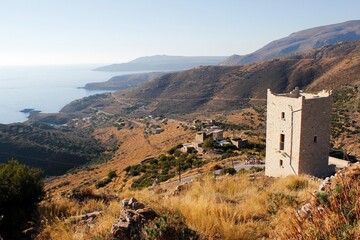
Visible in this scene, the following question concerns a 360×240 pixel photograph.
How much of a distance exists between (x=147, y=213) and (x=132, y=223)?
0.41 m

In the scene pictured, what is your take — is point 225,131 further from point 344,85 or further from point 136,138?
point 344,85

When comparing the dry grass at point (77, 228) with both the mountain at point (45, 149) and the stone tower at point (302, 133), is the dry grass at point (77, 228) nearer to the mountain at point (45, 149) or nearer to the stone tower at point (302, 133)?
the stone tower at point (302, 133)

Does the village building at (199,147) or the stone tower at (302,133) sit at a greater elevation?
the stone tower at (302,133)

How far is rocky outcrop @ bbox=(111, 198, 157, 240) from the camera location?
145 inches

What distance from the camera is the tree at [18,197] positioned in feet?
18.7

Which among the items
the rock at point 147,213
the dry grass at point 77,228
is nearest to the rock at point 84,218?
the dry grass at point 77,228

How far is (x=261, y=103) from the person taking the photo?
70.8 metres

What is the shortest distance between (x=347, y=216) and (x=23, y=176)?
20.6 feet

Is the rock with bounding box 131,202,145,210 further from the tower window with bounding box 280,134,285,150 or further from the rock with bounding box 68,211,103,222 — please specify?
the tower window with bounding box 280,134,285,150

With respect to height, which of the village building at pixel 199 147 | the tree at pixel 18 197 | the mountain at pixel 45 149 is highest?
the tree at pixel 18 197

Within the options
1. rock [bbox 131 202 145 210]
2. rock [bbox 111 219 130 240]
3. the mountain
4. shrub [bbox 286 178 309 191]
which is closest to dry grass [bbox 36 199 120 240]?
rock [bbox 111 219 130 240]

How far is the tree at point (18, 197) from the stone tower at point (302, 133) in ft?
33.2

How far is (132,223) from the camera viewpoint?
12.8ft

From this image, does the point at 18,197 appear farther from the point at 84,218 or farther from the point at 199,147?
the point at 199,147
